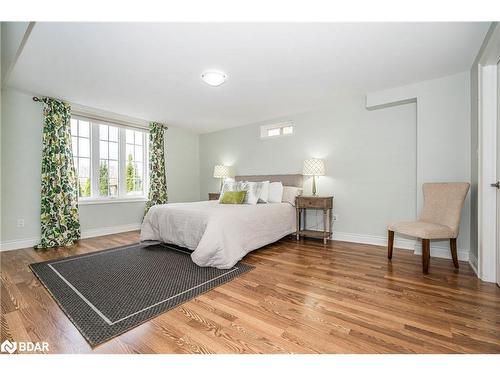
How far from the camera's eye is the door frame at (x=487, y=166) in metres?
2.10

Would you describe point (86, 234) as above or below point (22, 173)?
below

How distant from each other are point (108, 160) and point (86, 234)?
1381mm

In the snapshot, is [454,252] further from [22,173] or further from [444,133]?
[22,173]

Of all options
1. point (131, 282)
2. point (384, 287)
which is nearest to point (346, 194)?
point (384, 287)

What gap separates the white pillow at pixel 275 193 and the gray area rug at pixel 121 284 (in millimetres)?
1587

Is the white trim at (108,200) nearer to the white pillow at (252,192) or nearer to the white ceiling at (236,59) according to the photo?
the white ceiling at (236,59)

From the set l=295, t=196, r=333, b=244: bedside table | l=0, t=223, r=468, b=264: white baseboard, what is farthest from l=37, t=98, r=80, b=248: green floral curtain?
l=295, t=196, r=333, b=244: bedside table

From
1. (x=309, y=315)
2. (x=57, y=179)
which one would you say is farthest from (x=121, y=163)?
(x=309, y=315)

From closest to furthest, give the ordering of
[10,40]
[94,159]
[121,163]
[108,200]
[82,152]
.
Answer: [10,40], [82,152], [94,159], [108,200], [121,163]

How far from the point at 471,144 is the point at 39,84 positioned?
550 cm

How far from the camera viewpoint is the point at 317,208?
3.62 meters

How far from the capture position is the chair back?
244 centimetres

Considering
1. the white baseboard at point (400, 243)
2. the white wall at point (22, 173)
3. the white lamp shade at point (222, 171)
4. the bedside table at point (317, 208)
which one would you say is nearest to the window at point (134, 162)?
the white wall at point (22, 173)

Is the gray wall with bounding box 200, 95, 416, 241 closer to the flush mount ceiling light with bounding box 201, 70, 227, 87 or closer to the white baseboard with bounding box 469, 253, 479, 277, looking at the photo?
the white baseboard with bounding box 469, 253, 479, 277
